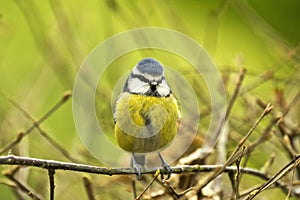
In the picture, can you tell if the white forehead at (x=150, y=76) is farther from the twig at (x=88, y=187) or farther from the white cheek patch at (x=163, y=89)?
the twig at (x=88, y=187)

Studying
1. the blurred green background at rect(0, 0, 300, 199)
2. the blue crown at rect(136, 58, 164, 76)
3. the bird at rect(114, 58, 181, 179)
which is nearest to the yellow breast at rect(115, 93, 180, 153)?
the bird at rect(114, 58, 181, 179)

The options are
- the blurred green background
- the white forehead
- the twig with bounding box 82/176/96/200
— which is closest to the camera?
the twig with bounding box 82/176/96/200

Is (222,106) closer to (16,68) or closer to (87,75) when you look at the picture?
(87,75)

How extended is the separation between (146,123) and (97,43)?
2170mm

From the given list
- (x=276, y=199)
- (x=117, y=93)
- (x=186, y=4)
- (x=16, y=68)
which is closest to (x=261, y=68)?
(x=186, y=4)

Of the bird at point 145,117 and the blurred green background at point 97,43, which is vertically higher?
the blurred green background at point 97,43

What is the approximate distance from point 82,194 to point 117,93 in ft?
2.87

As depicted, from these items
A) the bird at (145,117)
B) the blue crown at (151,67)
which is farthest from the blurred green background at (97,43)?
the blue crown at (151,67)

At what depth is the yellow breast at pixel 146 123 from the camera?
1.45m

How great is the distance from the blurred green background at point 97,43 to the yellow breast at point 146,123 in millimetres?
387

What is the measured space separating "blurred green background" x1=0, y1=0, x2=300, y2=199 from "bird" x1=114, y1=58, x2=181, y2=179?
15.2 inches

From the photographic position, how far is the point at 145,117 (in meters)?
1.45

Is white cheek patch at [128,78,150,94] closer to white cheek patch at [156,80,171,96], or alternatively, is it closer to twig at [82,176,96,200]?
white cheek patch at [156,80,171,96]

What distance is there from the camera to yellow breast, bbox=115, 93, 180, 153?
4.74 ft
